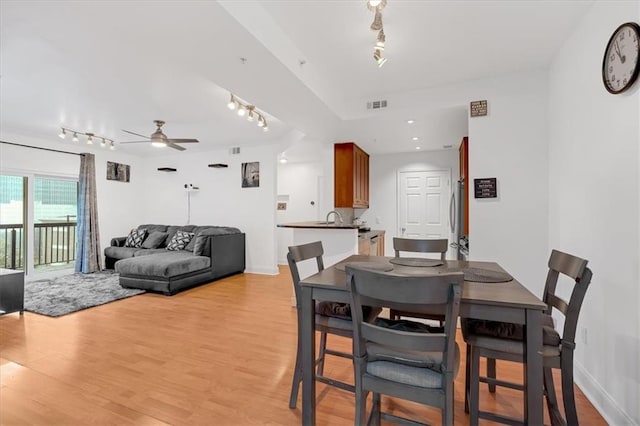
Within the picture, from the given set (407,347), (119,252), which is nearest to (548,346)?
(407,347)

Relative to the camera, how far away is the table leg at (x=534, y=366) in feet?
4.36

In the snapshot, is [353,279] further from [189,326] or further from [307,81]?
[189,326]

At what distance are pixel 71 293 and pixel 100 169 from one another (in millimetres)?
3095

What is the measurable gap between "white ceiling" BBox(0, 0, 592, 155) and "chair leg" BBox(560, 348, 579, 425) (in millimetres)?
2244

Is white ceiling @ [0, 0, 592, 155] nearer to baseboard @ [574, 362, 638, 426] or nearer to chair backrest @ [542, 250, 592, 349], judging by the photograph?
chair backrest @ [542, 250, 592, 349]

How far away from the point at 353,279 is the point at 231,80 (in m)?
2.18

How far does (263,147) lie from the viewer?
625cm

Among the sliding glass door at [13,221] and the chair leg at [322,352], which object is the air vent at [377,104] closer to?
the chair leg at [322,352]

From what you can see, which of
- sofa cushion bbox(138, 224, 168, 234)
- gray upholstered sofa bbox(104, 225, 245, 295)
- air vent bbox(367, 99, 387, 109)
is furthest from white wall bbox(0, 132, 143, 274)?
air vent bbox(367, 99, 387, 109)

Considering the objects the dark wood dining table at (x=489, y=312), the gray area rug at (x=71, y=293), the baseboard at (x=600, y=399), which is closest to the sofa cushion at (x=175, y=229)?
the gray area rug at (x=71, y=293)

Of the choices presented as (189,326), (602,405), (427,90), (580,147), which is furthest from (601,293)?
(189,326)

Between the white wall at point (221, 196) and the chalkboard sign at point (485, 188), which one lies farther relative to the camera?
the white wall at point (221, 196)

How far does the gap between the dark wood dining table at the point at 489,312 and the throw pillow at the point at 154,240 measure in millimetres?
5513

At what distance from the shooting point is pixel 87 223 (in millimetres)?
6016
